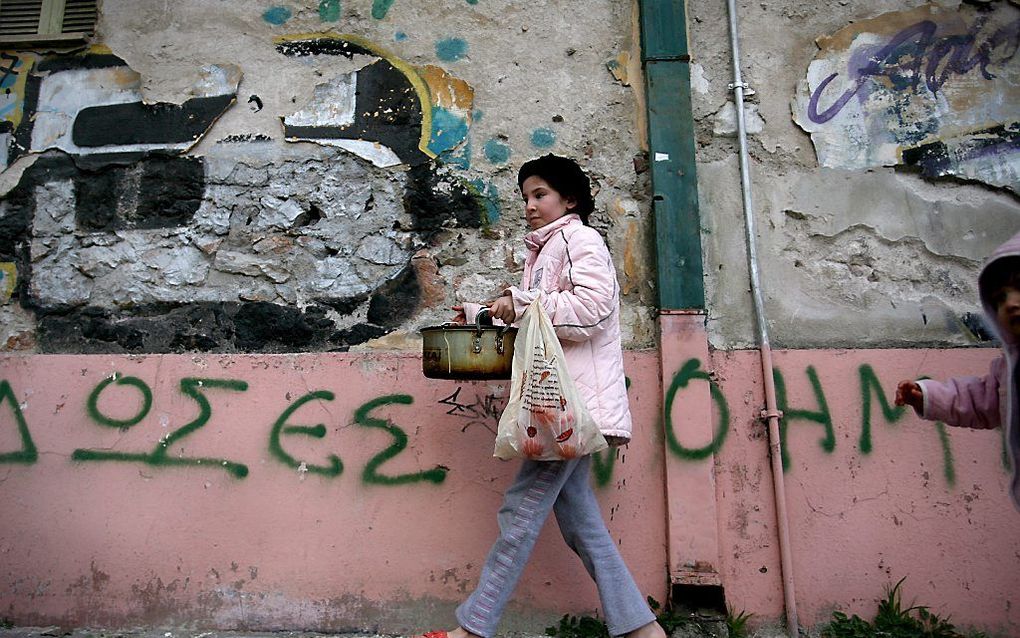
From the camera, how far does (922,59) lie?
3.53 metres

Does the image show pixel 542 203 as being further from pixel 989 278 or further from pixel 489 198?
pixel 989 278

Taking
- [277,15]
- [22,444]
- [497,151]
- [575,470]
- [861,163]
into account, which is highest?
[277,15]

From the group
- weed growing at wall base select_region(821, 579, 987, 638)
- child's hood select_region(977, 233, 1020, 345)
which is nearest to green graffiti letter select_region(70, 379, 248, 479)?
weed growing at wall base select_region(821, 579, 987, 638)

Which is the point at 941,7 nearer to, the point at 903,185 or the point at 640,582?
the point at 903,185

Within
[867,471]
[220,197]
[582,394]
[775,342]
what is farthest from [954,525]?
[220,197]

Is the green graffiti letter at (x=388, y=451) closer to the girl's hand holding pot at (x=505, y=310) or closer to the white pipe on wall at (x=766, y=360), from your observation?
the girl's hand holding pot at (x=505, y=310)

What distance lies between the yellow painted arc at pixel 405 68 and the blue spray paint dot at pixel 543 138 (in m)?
0.47

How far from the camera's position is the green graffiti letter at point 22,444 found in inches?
129

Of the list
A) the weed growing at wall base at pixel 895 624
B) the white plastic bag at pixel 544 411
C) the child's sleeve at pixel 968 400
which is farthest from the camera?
the weed growing at wall base at pixel 895 624

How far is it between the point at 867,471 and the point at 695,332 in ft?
2.86

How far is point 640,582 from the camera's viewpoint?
9.91 feet

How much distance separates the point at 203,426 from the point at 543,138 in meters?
1.96

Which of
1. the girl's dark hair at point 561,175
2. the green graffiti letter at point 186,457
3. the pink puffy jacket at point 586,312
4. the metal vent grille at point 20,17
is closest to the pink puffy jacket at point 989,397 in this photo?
the pink puffy jacket at point 586,312

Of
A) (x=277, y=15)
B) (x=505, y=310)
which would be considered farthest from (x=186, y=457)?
(x=277, y=15)
